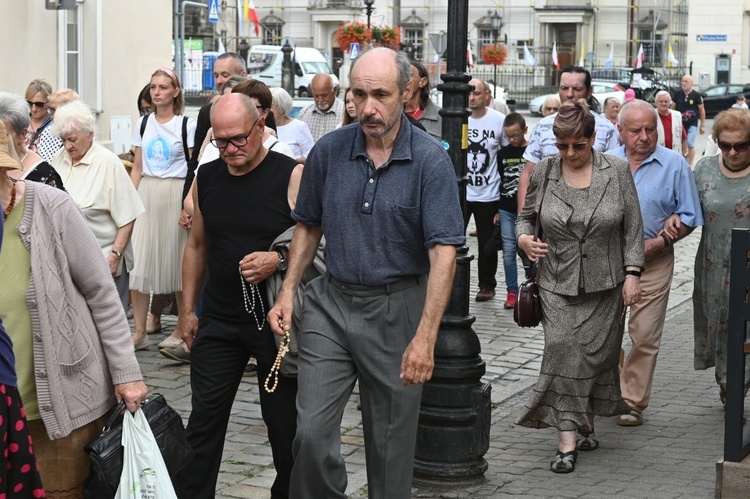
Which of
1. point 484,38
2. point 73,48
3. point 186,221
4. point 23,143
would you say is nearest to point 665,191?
point 186,221

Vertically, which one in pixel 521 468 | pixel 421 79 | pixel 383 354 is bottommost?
pixel 521 468

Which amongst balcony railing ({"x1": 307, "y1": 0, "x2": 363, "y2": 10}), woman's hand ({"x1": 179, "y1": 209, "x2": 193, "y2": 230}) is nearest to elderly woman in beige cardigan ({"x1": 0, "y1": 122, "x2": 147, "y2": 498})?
woman's hand ({"x1": 179, "y1": 209, "x2": 193, "y2": 230})

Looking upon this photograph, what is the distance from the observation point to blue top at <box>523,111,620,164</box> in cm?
938

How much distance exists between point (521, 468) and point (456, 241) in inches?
91.0

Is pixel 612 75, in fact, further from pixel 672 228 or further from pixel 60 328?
pixel 60 328

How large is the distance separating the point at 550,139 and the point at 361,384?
16.0 feet

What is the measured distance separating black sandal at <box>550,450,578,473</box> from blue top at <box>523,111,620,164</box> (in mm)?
3232

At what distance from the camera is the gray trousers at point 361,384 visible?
15.9ft

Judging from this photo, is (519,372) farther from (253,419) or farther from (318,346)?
(318,346)

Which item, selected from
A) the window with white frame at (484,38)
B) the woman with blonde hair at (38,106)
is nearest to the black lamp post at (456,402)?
the woman with blonde hair at (38,106)

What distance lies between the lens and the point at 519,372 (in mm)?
9047

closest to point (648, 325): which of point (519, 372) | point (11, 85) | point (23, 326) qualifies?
point (519, 372)

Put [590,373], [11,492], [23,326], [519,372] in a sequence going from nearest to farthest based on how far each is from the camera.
Answer: [11,492] → [23,326] → [590,373] → [519,372]

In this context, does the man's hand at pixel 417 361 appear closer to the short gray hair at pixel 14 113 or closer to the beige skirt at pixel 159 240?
the short gray hair at pixel 14 113
